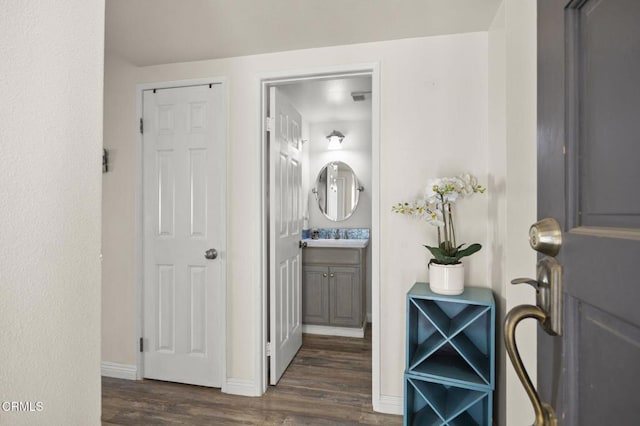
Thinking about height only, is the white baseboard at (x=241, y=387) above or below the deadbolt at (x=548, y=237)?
below

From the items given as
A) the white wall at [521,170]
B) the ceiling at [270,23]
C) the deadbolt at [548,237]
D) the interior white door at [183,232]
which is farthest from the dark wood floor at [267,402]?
the ceiling at [270,23]

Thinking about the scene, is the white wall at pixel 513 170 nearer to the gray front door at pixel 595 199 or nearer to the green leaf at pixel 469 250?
the green leaf at pixel 469 250

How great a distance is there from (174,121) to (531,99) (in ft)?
7.56

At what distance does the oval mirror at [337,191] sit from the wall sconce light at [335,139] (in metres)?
0.20

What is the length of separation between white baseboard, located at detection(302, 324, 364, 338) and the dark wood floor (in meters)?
0.66

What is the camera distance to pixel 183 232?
2426mm

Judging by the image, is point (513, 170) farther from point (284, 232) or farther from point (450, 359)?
point (284, 232)

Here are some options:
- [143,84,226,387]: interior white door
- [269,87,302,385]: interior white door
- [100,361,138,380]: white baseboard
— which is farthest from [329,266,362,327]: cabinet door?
[100,361,138,380]: white baseboard

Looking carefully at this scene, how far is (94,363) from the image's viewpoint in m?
0.77

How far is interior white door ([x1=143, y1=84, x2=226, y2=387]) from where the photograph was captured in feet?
7.78

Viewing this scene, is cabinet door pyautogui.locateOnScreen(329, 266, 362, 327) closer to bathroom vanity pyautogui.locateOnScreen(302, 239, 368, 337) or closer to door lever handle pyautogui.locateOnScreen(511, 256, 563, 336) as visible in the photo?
bathroom vanity pyautogui.locateOnScreen(302, 239, 368, 337)

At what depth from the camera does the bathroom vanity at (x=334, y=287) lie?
11.0 feet

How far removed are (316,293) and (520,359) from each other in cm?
302

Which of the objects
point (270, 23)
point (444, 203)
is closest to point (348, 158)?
point (270, 23)
